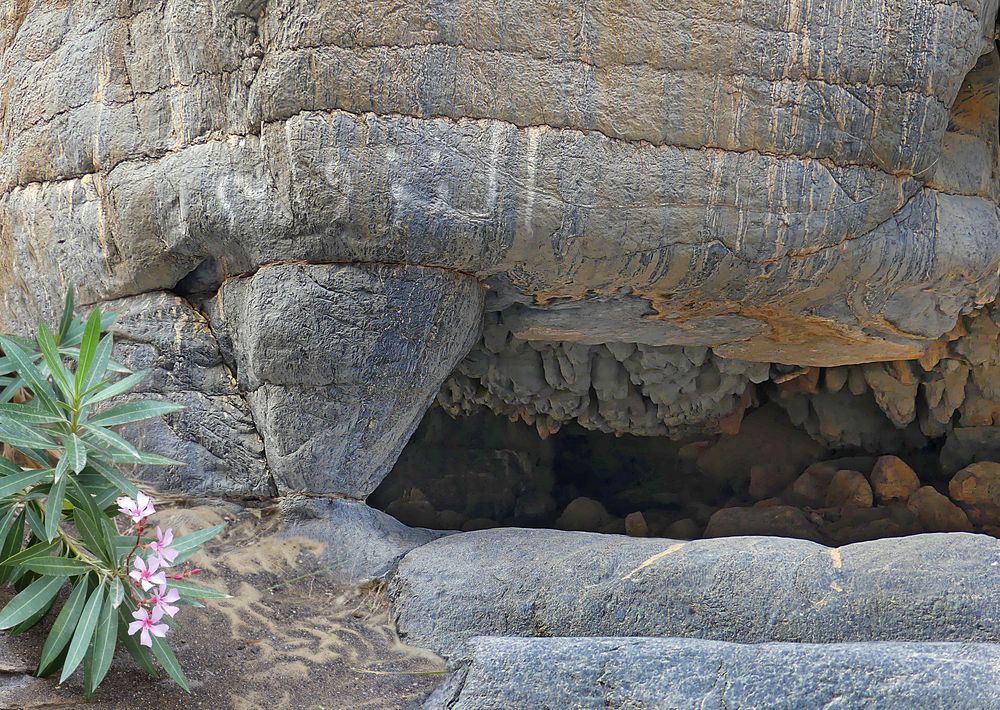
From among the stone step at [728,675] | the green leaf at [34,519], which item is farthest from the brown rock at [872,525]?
the green leaf at [34,519]

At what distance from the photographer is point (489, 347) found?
3666mm

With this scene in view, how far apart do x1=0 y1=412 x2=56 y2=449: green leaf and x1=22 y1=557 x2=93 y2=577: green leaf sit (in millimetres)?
247

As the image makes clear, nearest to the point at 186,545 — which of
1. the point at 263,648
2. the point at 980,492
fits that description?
the point at 263,648

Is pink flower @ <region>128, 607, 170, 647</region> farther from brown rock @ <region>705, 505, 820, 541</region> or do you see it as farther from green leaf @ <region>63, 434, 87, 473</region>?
brown rock @ <region>705, 505, 820, 541</region>

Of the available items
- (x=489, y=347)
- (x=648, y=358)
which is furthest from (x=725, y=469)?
(x=489, y=347)

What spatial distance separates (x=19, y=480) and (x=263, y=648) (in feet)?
2.79

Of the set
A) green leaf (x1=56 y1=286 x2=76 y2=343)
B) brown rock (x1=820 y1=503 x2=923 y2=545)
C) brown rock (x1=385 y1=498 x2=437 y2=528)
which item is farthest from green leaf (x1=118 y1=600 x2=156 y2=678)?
brown rock (x1=820 y1=503 x2=923 y2=545)

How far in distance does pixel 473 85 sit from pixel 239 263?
97cm

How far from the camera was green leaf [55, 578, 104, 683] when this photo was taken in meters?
1.92

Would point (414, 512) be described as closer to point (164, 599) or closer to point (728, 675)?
point (164, 599)

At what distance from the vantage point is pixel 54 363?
207 centimetres

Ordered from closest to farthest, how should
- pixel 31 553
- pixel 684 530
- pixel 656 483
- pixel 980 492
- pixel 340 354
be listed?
pixel 31 553 → pixel 340 354 → pixel 980 492 → pixel 684 530 → pixel 656 483

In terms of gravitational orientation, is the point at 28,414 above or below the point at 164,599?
above

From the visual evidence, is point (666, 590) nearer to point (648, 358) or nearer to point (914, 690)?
point (914, 690)
